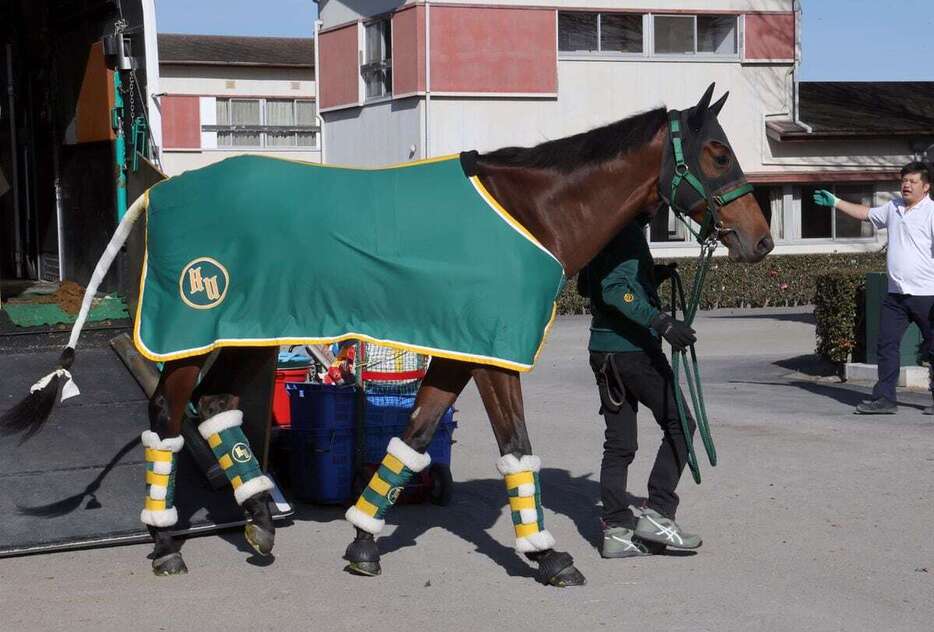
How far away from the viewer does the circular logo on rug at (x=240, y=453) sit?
646 cm

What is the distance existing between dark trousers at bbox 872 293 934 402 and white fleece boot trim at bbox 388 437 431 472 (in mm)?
5955

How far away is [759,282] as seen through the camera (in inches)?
983

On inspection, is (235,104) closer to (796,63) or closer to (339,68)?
(339,68)

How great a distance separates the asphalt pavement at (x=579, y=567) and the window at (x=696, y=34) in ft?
66.4

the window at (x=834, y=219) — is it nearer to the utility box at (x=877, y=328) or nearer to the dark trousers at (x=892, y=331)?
the utility box at (x=877, y=328)

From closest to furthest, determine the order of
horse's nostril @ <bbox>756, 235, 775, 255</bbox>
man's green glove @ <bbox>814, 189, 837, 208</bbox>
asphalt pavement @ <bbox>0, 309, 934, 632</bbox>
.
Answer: asphalt pavement @ <bbox>0, 309, 934, 632</bbox> → horse's nostril @ <bbox>756, 235, 775, 255</bbox> → man's green glove @ <bbox>814, 189, 837, 208</bbox>

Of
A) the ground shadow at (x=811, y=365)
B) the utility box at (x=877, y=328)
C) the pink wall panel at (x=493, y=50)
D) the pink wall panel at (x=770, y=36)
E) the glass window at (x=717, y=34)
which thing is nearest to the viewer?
the utility box at (x=877, y=328)

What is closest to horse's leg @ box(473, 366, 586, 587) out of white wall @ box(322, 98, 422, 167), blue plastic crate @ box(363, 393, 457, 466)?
blue plastic crate @ box(363, 393, 457, 466)

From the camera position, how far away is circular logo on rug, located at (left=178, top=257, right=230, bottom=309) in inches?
245

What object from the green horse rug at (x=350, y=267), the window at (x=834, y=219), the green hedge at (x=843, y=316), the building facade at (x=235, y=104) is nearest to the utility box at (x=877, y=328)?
the green hedge at (x=843, y=316)

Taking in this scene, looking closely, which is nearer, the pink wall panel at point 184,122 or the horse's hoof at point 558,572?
the horse's hoof at point 558,572

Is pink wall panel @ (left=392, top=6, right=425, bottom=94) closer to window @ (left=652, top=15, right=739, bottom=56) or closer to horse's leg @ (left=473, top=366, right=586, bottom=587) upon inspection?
window @ (left=652, top=15, right=739, bottom=56)

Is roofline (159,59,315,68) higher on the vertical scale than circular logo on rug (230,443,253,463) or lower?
higher

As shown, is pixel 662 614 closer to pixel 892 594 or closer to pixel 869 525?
pixel 892 594
